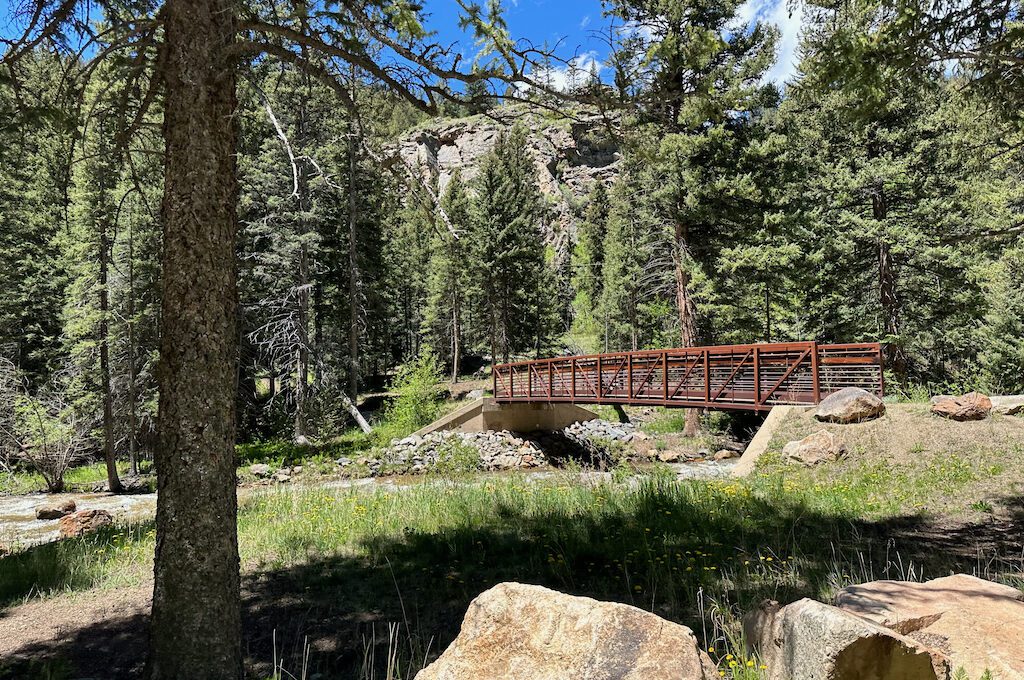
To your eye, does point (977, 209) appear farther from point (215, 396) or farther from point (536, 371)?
point (215, 396)

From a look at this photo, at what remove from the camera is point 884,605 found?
242 centimetres

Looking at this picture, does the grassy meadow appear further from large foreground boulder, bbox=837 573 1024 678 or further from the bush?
the bush

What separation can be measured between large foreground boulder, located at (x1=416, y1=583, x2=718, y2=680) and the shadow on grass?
2.67 feet

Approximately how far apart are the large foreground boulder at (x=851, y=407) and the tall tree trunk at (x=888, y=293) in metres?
8.81

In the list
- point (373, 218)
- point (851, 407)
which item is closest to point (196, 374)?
point (851, 407)

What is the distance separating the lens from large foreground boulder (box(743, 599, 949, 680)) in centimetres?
195

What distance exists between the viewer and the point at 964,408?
29.4 feet

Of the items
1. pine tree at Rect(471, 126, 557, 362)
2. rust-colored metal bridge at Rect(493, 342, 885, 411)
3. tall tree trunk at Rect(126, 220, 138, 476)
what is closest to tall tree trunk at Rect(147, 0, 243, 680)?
rust-colored metal bridge at Rect(493, 342, 885, 411)

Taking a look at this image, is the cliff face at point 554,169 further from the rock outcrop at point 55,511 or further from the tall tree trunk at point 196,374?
the tall tree trunk at point 196,374

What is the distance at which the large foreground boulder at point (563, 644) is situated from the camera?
206cm

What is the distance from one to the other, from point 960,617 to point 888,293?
1826 cm

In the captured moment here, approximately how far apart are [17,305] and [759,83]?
2745cm

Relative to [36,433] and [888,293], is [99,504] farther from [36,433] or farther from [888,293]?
[888,293]

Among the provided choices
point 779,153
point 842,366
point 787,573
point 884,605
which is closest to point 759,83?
point 779,153
